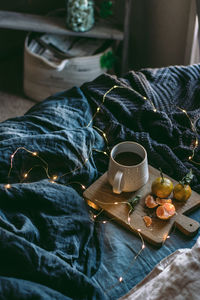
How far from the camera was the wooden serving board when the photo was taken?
3.01ft

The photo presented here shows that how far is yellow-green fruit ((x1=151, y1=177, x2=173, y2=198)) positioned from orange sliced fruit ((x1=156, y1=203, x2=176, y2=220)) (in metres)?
0.03

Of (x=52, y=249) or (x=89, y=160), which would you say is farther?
(x=89, y=160)

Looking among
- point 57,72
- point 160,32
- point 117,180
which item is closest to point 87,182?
point 117,180

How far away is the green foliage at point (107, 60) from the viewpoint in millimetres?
2107

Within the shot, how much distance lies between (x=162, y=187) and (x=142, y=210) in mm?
80

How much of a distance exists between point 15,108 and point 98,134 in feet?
3.96

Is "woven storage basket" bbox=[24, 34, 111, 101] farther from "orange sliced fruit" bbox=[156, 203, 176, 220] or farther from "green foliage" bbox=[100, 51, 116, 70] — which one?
"orange sliced fruit" bbox=[156, 203, 176, 220]

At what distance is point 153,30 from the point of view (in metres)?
2.19

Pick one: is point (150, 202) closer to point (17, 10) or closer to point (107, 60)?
point (107, 60)

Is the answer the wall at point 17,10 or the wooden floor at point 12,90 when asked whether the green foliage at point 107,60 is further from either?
the wall at point 17,10

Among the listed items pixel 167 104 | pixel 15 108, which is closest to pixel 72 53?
pixel 15 108

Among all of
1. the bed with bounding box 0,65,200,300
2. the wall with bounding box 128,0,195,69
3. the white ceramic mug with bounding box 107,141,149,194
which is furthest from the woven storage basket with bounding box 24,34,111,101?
the white ceramic mug with bounding box 107,141,149,194

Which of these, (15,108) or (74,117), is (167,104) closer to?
(74,117)

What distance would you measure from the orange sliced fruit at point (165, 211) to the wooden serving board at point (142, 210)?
0.5 inches
